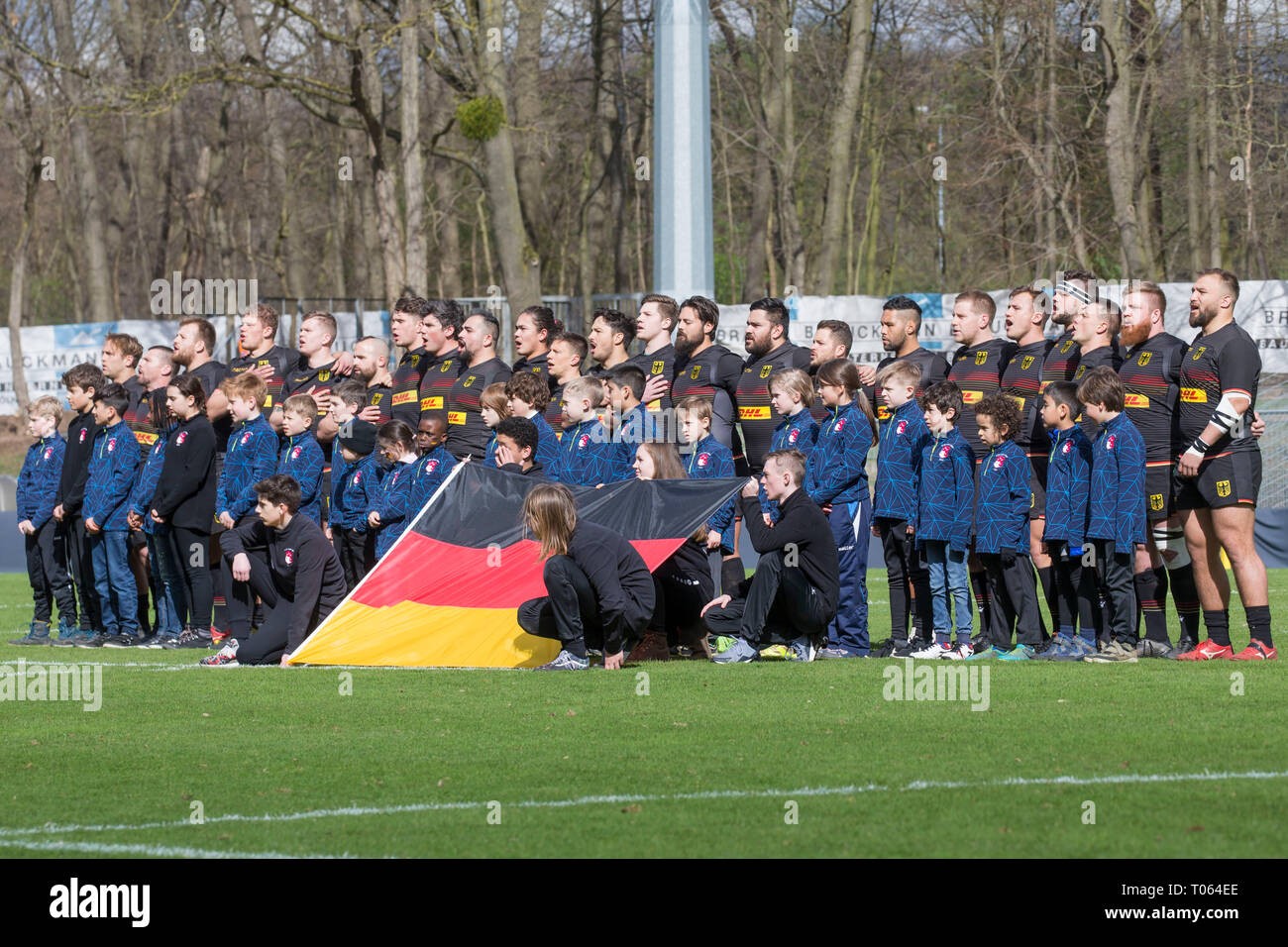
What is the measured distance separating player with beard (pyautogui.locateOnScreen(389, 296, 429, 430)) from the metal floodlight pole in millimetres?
3352

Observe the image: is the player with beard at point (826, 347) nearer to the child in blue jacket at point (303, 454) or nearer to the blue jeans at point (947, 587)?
the blue jeans at point (947, 587)

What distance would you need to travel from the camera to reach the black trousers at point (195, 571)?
1173 cm

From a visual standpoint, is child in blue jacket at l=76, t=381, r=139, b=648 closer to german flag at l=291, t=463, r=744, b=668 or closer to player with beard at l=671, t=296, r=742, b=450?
german flag at l=291, t=463, r=744, b=668

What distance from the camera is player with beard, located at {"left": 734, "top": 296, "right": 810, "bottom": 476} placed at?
1112 centimetres

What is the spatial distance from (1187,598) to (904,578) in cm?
176

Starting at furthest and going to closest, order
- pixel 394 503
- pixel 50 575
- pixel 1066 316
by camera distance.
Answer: pixel 50 575, pixel 394 503, pixel 1066 316

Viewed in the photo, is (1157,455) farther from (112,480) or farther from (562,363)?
(112,480)

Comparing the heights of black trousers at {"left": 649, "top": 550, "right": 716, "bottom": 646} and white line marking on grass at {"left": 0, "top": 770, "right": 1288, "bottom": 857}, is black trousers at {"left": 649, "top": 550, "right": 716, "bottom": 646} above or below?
above

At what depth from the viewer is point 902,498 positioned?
407 inches

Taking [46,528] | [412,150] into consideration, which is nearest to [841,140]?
[412,150]

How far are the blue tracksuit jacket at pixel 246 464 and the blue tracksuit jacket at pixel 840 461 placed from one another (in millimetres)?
3871

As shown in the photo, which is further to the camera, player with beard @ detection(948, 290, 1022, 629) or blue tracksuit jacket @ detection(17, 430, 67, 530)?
blue tracksuit jacket @ detection(17, 430, 67, 530)

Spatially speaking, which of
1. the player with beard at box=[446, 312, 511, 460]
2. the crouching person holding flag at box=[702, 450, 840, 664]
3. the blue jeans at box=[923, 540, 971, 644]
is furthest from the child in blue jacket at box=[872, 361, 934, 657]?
the player with beard at box=[446, 312, 511, 460]
